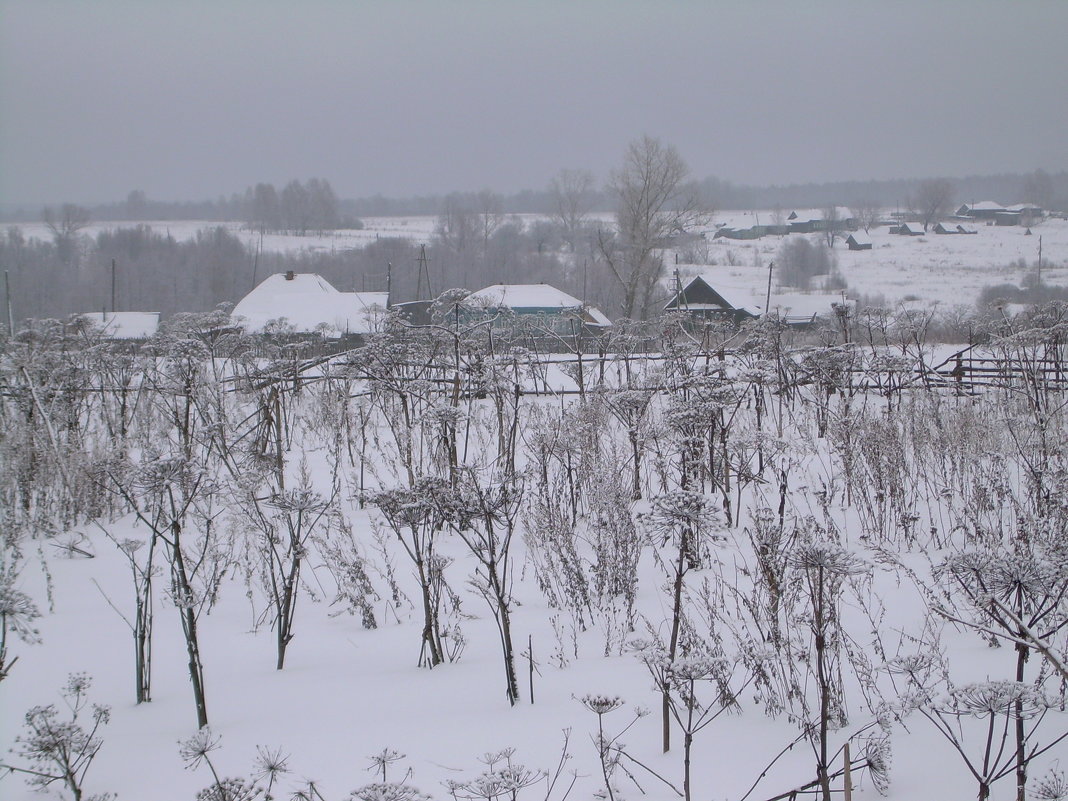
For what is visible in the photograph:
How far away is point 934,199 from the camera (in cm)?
6450

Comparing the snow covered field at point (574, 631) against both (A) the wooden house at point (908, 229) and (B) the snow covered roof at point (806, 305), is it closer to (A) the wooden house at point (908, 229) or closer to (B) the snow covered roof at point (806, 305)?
(B) the snow covered roof at point (806, 305)

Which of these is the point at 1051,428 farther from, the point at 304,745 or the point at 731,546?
the point at 304,745

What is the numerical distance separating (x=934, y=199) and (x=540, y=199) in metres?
54.1

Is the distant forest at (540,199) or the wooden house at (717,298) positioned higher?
the distant forest at (540,199)

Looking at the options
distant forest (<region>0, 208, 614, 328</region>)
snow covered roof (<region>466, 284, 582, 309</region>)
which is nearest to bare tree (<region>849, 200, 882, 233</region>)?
distant forest (<region>0, 208, 614, 328</region>)

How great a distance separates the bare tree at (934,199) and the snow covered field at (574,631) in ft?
218

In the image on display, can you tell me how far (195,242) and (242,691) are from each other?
66.2 m

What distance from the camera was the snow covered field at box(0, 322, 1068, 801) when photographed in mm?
2740

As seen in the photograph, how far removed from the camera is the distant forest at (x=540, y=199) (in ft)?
146

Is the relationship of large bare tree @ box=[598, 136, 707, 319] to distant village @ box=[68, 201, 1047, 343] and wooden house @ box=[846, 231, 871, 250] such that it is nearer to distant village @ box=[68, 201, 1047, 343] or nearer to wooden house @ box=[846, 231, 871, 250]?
distant village @ box=[68, 201, 1047, 343]

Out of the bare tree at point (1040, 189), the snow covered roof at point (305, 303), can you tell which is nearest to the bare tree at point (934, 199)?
the bare tree at point (1040, 189)

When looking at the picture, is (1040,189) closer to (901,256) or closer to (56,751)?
(901,256)

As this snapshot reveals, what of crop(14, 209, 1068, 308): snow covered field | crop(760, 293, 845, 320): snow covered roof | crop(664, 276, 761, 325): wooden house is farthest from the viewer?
crop(664, 276, 761, 325): wooden house

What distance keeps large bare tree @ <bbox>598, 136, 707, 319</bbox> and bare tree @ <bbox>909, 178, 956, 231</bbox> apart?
120ft
